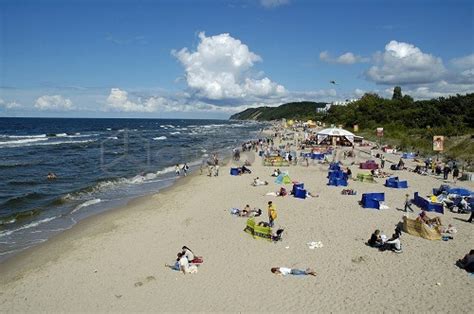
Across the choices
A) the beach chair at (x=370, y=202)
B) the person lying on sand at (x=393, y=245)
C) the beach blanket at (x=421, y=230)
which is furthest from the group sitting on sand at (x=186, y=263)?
the beach chair at (x=370, y=202)

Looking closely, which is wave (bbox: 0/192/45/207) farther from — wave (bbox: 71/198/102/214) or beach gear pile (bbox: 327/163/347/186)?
beach gear pile (bbox: 327/163/347/186)

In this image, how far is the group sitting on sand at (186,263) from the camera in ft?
34.6

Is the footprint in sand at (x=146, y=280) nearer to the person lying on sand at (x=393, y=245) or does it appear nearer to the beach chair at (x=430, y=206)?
the person lying on sand at (x=393, y=245)

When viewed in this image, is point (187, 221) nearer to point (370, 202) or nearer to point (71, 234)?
point (71, 234)

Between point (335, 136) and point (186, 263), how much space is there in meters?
31.1

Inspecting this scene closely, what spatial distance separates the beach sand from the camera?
29.8 ft

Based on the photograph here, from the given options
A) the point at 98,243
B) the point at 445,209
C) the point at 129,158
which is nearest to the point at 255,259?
the point at 98,243

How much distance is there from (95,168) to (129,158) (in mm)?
7014

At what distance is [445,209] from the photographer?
1661 cm

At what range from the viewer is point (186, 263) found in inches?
417

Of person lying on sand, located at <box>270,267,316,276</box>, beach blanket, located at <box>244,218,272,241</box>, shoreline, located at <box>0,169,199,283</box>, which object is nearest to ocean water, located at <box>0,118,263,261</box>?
shoreline, located at <box>0,169,199,283</box>

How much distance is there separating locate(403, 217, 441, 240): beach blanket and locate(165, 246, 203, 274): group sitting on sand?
7.00 meters

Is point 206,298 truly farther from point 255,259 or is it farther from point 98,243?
point 98,243

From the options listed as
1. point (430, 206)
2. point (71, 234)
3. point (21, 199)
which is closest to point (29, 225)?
point (71, 234)
